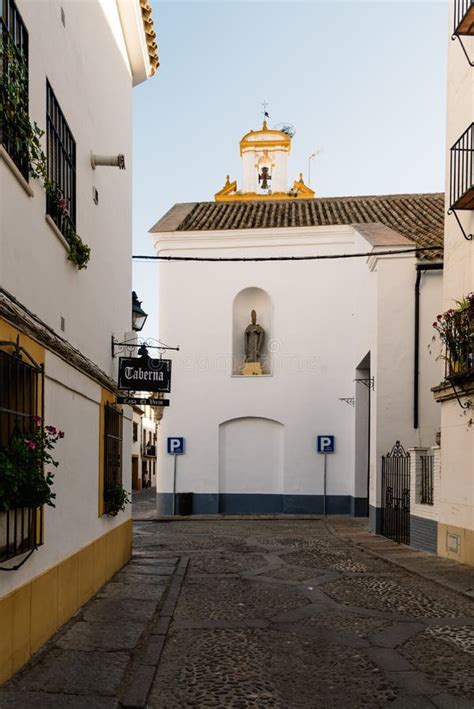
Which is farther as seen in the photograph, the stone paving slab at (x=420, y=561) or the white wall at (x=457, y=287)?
the white wall at (x=457, y=287)

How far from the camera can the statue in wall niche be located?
23219 mm

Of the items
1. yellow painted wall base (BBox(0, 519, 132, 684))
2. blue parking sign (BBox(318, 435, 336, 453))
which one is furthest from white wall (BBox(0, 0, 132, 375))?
blue parking sign (BBox(318, 435, 336, 453))

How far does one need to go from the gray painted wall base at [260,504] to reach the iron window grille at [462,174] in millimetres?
11715

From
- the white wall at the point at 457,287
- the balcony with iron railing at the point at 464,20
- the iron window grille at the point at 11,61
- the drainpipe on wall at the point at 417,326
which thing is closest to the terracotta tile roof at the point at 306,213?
the drainpipe on wall at the point at 417,326

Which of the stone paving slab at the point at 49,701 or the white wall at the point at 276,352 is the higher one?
the white wall at the point at 276,352

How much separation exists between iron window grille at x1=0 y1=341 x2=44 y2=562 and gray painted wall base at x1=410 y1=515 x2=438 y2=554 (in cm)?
834

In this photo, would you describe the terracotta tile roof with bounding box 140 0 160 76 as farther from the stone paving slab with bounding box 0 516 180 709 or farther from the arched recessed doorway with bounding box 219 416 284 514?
the arched recessed doorway with bounding box 219 416 284 514

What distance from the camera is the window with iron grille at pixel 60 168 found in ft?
23.8

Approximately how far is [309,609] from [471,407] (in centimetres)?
421

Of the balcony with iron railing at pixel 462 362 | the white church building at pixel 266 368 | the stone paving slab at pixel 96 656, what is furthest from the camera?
the white church building at pixel 266 368

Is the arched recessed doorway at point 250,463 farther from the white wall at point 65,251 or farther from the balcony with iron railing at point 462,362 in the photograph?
the balcony with iron railing at point 462,362

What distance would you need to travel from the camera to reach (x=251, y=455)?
906 inches

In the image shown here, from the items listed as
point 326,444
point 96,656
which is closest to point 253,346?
point 326,444

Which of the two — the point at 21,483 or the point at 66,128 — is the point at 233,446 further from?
the point at 21,483
